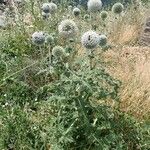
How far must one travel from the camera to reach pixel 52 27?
6.34m

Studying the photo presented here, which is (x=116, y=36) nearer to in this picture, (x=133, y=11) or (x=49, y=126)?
(x=133, y=11)

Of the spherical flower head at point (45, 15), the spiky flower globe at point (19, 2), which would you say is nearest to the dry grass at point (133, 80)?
the spherical flower head at point (45, 15)

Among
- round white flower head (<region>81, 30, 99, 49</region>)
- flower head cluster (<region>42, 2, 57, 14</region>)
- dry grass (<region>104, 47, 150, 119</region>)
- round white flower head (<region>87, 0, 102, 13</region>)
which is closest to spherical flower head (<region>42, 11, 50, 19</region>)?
flower head cluster (<region>42, 2, 57, 14</region>)

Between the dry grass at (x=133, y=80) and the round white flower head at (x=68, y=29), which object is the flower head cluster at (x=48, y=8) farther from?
the round white flower head at (x=68, y=29)

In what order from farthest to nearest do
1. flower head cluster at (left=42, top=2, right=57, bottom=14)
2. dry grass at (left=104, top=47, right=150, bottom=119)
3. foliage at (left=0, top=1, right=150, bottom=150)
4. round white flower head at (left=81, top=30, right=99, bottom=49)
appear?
flower head cluster at (left=42, top=2, right=57, bottom=14)
dry grass at (left=104, top=47, right=150, bottom=119)
round white flower head at (left=81, top=30, right=99, bottom=49)
foliage at (left=0, top=1, right=150, bottom=150)

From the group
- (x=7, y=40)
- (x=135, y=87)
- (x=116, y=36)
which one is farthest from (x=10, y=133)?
(x=116, y=36)

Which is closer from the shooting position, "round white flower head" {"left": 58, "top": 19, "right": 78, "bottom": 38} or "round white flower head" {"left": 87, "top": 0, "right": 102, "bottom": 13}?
"round white flower head" {"left": 58, "top": 19, "right": 78, "bottom": 38}

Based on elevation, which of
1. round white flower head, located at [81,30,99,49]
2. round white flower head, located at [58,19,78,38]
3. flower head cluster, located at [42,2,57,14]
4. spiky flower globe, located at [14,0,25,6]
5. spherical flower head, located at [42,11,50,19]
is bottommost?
round white flower head, located at [81,30,99,49]

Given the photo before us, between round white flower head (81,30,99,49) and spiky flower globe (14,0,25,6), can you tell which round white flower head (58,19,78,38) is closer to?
round white flower head (81,30,99,49)

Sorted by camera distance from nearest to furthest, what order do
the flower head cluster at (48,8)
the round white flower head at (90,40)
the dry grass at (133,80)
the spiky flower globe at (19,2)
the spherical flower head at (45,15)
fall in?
the round white flower head at (90,40) → the dry grass at (133,80) → the flower head cluster at (48,8) → the spherical flower head at (45,15) → the spiky flower globe at (19,2)

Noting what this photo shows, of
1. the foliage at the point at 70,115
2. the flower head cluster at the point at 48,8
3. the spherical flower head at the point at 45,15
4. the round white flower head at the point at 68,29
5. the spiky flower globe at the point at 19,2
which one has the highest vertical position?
the spiky flower globe at the point at 19,2

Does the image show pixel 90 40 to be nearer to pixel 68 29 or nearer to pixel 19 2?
pixel 68 29

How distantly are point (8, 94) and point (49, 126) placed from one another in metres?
0.87

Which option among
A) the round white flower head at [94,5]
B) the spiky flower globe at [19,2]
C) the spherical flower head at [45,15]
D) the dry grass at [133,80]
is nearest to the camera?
the dry grass at [133,80]
